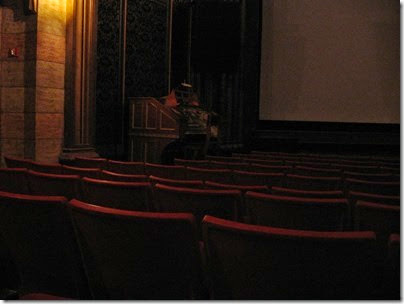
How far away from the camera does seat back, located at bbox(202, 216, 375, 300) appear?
140cm

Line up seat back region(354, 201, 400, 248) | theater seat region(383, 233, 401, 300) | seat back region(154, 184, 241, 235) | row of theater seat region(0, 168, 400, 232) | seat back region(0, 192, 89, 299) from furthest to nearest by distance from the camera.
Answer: seat back region(154, 184, 241, 235) → row of theater seat region(0, 168, 400, 232) → seat back region(354, 201, 400, 248) → seat back region(0, 192, 89, 299) → theater seat region(383, 233, 401, 300)

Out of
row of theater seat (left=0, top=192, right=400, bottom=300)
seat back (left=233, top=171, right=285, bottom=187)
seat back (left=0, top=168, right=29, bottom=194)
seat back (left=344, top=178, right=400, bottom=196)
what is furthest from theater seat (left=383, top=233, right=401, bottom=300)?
seat back (left=0, top=168, right=29, bottom=194)

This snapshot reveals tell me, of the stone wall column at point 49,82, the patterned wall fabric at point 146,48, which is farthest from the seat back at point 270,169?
the patterned wall fabric at point 146,48

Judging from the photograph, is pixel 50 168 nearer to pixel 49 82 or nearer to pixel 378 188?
pixel 378 188

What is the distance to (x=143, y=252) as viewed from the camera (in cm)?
165

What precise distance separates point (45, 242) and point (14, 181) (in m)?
1.52

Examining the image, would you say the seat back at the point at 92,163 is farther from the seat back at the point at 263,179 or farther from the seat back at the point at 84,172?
the seat back at the point at 263,179

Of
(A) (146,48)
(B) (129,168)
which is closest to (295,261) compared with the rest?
(B) (129,168)

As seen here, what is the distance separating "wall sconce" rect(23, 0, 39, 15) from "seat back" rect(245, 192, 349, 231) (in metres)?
5.11

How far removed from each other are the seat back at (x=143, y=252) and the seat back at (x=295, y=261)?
0.44 feet

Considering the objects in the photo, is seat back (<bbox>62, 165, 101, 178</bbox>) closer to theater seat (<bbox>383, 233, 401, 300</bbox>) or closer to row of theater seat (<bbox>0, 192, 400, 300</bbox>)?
row of theater seat (<bbox>0, 192, 400, 300</bbox>)

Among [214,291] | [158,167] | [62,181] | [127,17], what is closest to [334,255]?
[214,291]

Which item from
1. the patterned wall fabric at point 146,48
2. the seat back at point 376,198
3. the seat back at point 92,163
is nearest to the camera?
the seat back at point 376,198

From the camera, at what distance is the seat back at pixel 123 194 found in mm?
2652
